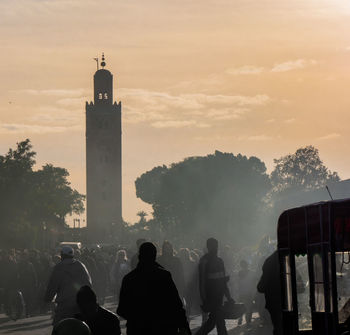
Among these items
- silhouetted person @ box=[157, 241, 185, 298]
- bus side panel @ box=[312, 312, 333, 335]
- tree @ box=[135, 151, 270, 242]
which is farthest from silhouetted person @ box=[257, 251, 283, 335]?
tree @ box=[135, 151, 270, 242]

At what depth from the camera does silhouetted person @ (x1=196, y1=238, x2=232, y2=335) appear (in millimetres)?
20469

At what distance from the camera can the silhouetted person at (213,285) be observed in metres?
20.5

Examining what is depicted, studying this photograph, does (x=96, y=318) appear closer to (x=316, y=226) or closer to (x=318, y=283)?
(x=318, y=283)

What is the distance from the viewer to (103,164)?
16150cm

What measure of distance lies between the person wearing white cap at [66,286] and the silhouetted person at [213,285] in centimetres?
351

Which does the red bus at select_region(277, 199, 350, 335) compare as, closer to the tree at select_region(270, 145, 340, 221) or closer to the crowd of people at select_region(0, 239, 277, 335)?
the crowd of people at select_region(0, 239, 277, 335)

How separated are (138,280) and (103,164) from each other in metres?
149

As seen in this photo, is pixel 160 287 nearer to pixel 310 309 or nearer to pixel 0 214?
Answer: pixel 310 309

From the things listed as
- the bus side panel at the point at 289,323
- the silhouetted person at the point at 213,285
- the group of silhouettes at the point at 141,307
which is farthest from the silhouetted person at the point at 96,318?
the silhouetted person at the point at 213,285

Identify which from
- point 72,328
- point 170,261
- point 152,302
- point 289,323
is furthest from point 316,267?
point 170,261

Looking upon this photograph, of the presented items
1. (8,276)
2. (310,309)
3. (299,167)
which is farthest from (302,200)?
(299,167)

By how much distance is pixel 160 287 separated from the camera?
12.9m

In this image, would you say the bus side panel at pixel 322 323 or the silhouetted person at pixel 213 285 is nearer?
the bus side panel at pixel 322 323

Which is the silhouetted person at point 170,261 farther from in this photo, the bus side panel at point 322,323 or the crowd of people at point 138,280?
the bus side panel at point 322,323
